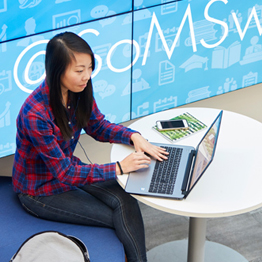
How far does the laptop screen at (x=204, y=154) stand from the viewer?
171 centimetres

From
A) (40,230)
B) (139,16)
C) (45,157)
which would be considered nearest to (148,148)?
(45,157)

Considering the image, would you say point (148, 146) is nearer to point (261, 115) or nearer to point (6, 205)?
point (6, 205)

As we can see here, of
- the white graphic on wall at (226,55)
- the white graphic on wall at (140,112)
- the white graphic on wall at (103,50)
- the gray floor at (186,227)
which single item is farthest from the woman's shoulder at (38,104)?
the white graphic on wall at (226,55)

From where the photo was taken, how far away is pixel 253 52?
9.43ft

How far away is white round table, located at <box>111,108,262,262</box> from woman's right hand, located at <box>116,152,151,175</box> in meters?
0.04

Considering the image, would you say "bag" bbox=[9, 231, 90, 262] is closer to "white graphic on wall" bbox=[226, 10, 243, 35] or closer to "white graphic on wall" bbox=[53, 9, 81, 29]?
"white graphic on wall" bbox=[53, 9, 81, 29]

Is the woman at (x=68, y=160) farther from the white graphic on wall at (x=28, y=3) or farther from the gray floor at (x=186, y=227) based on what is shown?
the gray floor at (x=186, y=227)

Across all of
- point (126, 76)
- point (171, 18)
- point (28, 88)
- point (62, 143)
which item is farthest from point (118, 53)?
point (62, 143)

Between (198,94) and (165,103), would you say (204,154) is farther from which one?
(198,94)

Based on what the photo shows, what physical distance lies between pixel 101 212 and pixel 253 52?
1.51m

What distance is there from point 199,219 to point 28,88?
3.29ft

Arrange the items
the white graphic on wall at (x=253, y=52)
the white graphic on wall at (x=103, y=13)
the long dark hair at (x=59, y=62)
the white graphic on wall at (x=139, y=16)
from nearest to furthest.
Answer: the long dark hair at (x=59, y=62) < the white graphic on wall at (x=103, y=13) < the white graphic on wall at (x=139, y=16) < the white graphic on wall at (x=253, y=52)

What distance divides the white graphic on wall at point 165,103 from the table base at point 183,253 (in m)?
0.75

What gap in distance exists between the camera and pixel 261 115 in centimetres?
325
